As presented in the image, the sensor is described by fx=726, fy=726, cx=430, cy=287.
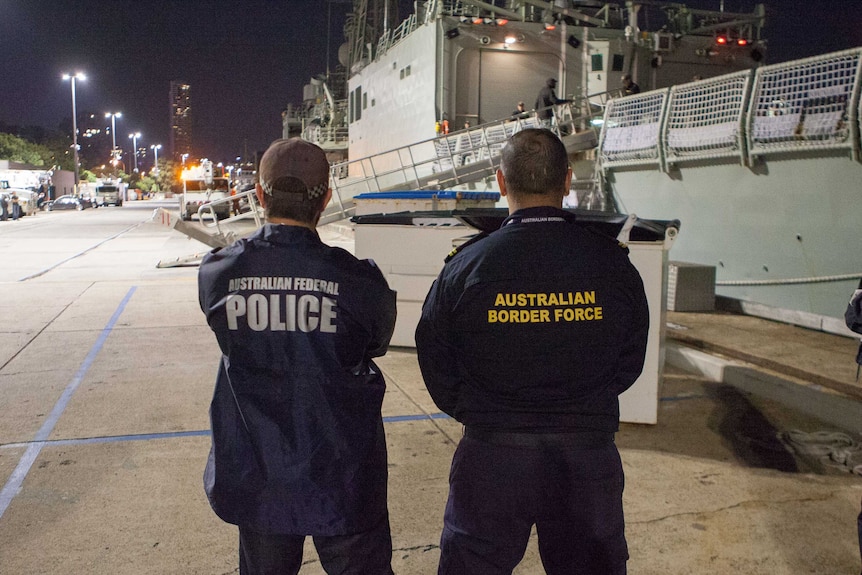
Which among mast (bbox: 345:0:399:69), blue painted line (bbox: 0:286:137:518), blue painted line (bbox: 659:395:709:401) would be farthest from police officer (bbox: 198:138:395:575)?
mast (bbox: 345:0:399:69)

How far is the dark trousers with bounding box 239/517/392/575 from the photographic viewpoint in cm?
219

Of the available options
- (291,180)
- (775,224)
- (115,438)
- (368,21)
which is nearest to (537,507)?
(291,180)

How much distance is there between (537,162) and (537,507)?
3.45 ft

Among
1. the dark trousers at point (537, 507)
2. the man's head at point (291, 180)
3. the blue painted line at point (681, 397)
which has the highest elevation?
the man's head at point (291, 180)

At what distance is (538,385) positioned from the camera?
2156 mm

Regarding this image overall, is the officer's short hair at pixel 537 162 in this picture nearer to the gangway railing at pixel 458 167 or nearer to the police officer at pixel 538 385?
the police officer at pixel 538 385

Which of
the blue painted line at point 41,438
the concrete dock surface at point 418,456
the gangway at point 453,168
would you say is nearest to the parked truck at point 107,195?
the gangway at point 453,168

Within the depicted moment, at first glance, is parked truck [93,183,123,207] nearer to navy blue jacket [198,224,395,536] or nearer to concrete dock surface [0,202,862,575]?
concrete dock surface [0,202,862,575]

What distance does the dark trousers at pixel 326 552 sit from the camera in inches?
86.4

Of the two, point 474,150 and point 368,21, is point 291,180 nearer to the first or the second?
point 474,150

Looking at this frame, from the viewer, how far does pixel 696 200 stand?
Result: 35.0ft

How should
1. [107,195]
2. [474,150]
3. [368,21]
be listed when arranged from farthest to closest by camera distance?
[107,195] < [368,21] < [474,150]

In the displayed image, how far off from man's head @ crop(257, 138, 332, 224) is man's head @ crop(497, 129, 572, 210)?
0.58 m

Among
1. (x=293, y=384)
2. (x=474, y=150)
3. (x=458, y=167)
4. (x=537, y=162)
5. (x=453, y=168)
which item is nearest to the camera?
(x=293, y=384)
